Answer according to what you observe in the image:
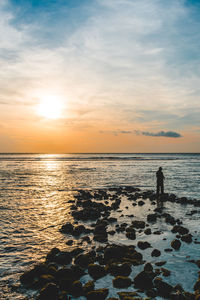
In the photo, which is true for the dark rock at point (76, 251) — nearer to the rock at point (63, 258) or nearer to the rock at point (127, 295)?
the rock at point (63, 258)

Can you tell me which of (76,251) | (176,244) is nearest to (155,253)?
(176,244)

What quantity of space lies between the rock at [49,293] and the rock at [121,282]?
185 cm

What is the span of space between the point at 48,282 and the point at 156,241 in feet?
17.8

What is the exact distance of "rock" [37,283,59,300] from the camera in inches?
255

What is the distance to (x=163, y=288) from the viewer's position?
6.88 m

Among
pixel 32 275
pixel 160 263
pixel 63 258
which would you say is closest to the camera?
pixel 32 275

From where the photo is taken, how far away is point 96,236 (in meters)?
11.0

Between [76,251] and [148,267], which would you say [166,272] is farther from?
[76,251]

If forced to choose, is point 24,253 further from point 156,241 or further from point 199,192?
point 199,192

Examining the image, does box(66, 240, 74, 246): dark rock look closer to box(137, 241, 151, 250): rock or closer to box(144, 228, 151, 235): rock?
box(137, 241, 151, 250): rock

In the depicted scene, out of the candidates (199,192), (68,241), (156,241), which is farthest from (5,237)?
(199,192)

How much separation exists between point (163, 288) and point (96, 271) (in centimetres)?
224

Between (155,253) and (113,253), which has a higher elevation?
(113,253)

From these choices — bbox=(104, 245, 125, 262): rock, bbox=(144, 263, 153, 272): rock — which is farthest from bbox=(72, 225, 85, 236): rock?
bbox=(144, 263, 153, 272): rock
